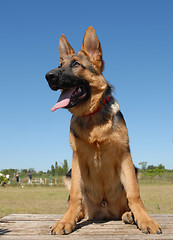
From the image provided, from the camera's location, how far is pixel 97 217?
3.60m

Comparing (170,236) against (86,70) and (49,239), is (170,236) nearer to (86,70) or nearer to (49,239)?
(49,239)

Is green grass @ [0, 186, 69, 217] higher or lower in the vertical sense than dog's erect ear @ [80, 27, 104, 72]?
lower

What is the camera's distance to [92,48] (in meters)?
3.41

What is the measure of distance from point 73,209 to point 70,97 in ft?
4.54

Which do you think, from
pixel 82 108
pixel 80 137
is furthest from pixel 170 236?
pixel 82 108

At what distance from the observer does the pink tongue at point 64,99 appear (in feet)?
9.51

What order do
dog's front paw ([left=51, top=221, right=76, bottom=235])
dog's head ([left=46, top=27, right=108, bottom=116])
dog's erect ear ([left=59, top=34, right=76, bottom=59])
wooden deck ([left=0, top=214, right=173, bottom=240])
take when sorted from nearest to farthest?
wooden deck ([left=0, top=214, right=173, bottom=240])
dog's front paw ([left=51, top=221, right=76, bottom=235])
dog's head ([left=46, top=27, right=108, bottom=116])
dog's erect ear ([left=59, top=34, right=76, bottom=59])

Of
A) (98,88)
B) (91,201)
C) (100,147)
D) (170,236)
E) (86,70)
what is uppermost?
(86,70)

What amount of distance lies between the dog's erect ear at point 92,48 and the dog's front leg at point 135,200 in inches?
50.7

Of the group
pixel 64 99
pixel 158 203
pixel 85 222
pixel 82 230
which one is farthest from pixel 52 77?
pixel 158 203

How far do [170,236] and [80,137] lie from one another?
58.0 inches

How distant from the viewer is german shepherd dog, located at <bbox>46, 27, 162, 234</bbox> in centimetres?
296

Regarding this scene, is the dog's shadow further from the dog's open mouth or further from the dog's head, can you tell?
the dog's open mouth

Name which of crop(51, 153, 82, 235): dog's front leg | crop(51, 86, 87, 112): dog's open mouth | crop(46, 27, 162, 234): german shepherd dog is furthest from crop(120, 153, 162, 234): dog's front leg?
crop(51, 86, 87, 112): dog's open mouth
